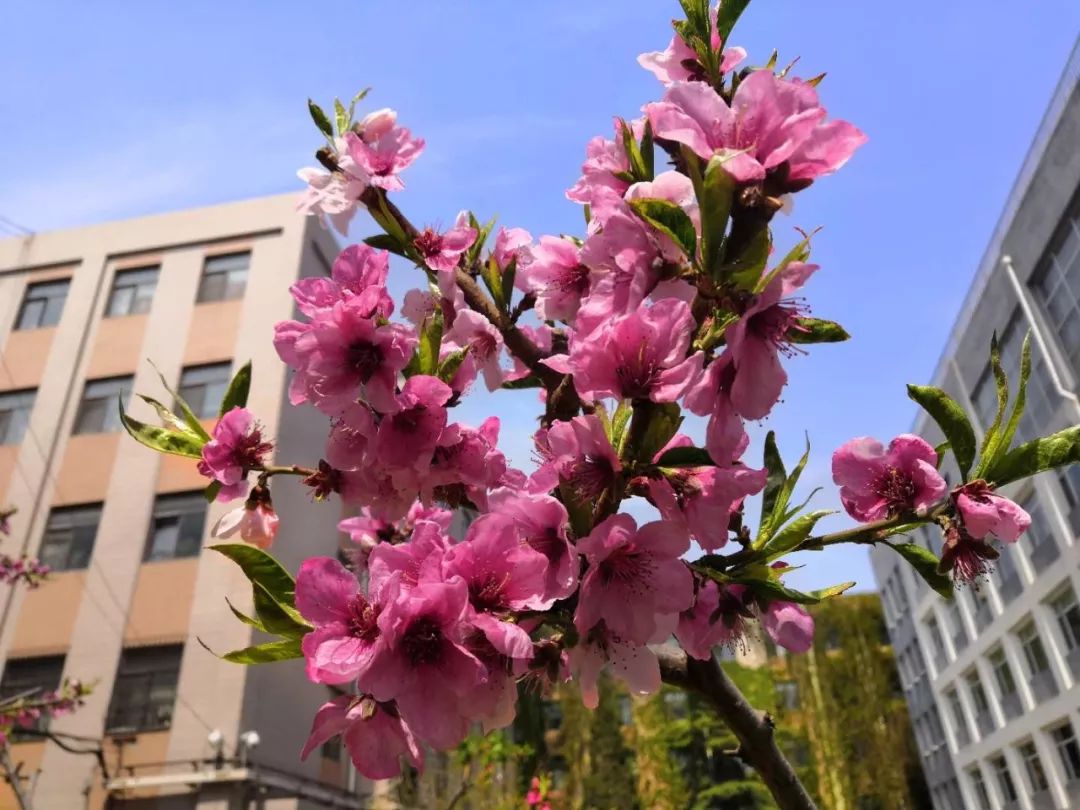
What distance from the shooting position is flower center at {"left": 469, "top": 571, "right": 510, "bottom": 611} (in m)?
1.46

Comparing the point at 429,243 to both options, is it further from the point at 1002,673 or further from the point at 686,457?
the point at 1002,673

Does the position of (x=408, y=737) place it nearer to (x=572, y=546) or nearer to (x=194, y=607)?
(x=572, y=546)

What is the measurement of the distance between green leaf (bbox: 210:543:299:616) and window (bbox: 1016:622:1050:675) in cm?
2498

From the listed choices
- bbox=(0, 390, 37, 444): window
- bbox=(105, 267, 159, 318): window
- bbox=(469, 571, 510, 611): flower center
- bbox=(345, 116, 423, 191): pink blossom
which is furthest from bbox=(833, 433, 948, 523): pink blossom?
bbox=(0, 390, 37, 444): window

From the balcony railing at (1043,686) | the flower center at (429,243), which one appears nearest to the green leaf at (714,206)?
the flower center at (429,243)

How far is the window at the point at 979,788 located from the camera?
2791 cm

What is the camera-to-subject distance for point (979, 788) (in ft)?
93.5

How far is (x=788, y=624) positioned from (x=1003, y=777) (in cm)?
3066

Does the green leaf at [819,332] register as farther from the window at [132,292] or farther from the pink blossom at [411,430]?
the window at [132,292]

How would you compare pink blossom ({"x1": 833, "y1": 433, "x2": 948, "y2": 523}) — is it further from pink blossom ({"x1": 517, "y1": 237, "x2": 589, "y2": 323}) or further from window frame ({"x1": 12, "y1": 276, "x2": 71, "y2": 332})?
window frame ({"x1": 12, "y1": 276, "x2": 71, "y2": 332})

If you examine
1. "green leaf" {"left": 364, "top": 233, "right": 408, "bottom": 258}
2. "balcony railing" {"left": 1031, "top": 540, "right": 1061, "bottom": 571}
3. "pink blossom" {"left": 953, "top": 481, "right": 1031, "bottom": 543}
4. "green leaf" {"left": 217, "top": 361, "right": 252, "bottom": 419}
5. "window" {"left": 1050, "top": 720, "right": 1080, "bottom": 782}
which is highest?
"balcony railing" {"left": 1031, "top": 540, "right": 1061, "bottom": 571}

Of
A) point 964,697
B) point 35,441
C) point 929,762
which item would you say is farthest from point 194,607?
point 929,762

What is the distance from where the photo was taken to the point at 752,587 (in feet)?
5.57

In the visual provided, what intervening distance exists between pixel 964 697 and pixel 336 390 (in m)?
32.1
